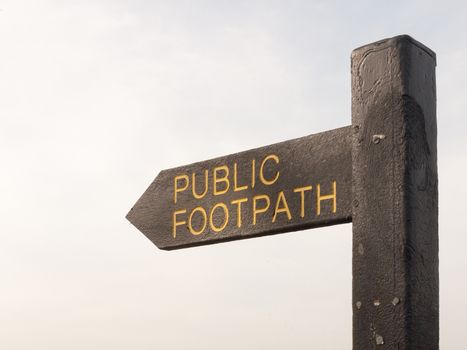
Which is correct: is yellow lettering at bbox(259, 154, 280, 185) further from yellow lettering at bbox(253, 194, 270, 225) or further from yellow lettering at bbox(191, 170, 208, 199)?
yellow lettering at bbox(191, 170, 208, 199)

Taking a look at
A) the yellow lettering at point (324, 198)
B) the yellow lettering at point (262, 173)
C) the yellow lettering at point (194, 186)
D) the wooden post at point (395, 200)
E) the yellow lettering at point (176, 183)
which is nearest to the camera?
the wooden post at point (395, 200)

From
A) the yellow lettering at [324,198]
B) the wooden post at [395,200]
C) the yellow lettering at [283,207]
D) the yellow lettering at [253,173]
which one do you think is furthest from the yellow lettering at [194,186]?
the wooden post at [395,200]

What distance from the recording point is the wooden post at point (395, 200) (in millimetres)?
3391

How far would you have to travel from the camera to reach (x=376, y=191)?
3506 mm

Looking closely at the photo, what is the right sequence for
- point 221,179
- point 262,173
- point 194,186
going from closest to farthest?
1. point 262,173
2. point 221,179
3. point 194,186

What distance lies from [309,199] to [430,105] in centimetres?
65

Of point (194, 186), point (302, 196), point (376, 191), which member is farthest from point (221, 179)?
point (376, 191)

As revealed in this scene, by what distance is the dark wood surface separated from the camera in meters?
3.70

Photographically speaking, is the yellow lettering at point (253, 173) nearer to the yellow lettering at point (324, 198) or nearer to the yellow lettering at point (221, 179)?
the yellow lettering at point (221, 179)

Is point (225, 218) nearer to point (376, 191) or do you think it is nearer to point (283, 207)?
point (283, 207)

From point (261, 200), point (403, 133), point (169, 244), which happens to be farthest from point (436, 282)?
point (169, 244)

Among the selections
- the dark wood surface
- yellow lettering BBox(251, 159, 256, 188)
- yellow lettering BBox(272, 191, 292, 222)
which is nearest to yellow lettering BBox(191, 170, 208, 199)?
the dark wood surface

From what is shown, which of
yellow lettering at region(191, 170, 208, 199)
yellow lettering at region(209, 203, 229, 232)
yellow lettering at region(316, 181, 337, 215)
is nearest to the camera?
yellow lettering at region(316, 181, 337, 215)

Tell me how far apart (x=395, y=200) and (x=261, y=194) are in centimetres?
70
